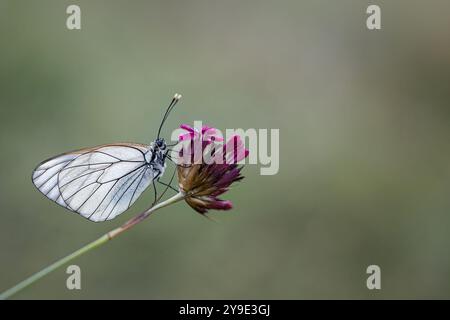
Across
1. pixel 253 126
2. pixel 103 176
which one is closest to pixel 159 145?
pixel 103 176

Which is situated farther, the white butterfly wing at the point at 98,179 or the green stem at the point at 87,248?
the white butterfly wing at the point at 98,179

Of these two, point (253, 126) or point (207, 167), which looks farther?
point (253, 126)

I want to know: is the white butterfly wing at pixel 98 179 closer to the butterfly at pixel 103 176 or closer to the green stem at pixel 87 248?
the butterfly at pixel 103 176

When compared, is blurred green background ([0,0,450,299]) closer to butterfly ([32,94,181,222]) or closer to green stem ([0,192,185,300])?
butterfly ([32,94,181,222])

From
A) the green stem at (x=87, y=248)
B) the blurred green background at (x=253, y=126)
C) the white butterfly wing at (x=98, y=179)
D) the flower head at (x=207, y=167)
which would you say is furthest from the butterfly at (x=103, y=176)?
the blurred green background at (x=253, y=126)

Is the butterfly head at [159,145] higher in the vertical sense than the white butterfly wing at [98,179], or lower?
higher

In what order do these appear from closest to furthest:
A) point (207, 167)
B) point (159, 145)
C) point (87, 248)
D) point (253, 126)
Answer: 1. point (87, 248)
2. point (207, 167)
3. point (159, 145)
4. point (253, 126)

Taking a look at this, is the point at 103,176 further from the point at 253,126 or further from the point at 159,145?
the point at 253,126

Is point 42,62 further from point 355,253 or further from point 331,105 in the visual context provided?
point 355,253

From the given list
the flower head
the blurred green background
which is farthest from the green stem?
the blurred green background
